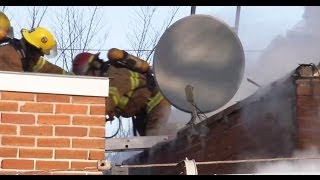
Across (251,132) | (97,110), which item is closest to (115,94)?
(251,132)

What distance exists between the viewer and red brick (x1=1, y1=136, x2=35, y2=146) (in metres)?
3.71

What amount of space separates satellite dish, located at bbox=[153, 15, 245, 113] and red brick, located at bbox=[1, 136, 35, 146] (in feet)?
6.20

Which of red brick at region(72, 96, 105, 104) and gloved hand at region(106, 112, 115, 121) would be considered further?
gloved hand at region(106, 112, 115, 121)

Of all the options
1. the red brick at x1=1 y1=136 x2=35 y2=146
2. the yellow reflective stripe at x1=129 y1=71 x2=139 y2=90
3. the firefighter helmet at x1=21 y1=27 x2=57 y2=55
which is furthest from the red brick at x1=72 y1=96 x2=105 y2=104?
the yellow reflective stripe at x1=129 y1=71 x2=139 y2=90

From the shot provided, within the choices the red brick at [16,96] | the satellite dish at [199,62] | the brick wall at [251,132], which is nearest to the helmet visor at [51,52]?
the satellite dish at [199,62]

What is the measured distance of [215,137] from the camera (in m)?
5.38

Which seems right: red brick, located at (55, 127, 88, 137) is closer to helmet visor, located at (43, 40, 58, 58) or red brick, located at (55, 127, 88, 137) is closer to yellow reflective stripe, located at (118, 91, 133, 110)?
Result: helmet visor, located at (43, 40, 58, 58)

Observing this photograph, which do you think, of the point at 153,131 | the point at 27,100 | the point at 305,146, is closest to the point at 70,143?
the point at 27,100

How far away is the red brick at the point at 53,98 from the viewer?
148 inches

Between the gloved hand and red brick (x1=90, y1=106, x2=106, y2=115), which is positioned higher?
the gloved hand

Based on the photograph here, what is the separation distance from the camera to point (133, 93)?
602 cm

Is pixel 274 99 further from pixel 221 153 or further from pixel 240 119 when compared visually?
pixel 221 153

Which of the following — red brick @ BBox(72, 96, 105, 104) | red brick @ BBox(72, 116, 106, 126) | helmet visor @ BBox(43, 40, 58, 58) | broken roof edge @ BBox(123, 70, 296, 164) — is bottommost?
red brick @ BBox(72, 116, 106, 126)

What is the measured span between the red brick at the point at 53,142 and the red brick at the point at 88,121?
0.13m
